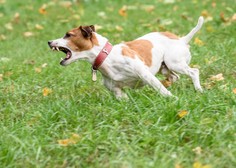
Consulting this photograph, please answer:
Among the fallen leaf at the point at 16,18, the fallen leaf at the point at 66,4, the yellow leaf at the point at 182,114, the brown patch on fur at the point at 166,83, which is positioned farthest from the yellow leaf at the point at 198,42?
the fallen leaf at the point at 66,4

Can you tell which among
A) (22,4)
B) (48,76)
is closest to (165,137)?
(48,76)

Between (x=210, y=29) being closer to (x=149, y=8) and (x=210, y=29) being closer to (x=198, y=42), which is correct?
(x=198, y=42)

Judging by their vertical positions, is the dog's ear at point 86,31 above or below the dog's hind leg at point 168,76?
above

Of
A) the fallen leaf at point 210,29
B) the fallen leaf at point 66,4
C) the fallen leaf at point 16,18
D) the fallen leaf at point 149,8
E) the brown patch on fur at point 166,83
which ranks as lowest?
the fallen leaf at point 66,4

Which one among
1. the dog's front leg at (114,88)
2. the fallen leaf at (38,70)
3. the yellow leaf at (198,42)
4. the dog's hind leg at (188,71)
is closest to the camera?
the dog's front leg at (114,88)

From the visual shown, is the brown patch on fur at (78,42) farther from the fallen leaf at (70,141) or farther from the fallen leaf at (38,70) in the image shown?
the fallen leaf at (38,70)

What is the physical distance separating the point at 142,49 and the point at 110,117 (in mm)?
1267

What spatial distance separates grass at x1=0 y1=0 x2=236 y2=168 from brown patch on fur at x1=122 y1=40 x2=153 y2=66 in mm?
364

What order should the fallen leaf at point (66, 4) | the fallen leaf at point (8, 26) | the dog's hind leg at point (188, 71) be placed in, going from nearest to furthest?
the dog's hind leg at point (188, 71)
the fallen leaf at point (8, 26)
the fallen leaf at point (66, 4)

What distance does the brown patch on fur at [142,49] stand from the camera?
609cm

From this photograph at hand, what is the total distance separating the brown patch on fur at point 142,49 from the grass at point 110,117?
364 millimetres

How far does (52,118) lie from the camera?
214 inches

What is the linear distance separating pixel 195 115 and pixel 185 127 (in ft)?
0.69

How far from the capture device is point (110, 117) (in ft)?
17.3
